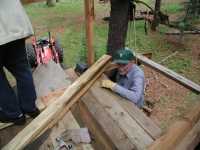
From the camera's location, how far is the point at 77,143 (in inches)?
102

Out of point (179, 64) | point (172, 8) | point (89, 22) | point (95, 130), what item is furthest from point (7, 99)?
point (172, 8)

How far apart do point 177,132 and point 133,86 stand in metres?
1.78

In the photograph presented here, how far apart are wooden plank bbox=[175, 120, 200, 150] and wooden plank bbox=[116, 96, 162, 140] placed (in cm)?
68

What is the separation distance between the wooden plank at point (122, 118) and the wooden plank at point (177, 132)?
0.75 m

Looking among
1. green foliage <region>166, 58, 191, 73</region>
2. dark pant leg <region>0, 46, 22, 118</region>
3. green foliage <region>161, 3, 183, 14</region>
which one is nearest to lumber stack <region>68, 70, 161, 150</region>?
dark pant leg <region>0, 46, 22, 118</region>

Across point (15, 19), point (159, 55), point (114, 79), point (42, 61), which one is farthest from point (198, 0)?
point (15, 19)

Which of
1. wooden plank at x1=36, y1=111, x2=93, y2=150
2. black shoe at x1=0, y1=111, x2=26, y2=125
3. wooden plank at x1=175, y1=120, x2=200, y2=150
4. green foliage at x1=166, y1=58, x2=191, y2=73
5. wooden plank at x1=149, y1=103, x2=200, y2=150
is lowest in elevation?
wooden plank at x1=36, y1=111, x2=93, y2=150

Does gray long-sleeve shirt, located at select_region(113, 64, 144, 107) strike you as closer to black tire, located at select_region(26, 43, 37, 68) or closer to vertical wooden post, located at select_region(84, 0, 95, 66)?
vertical wooden post, located at select_region(84, 0, 95, 66)

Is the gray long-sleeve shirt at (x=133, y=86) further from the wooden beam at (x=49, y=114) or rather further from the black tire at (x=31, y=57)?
the black tire at (x=31, y=57)

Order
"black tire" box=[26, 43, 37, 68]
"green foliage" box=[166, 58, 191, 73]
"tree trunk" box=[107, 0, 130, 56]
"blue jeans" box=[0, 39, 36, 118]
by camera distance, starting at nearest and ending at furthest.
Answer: "blue jeans" box=[0, 39, 36, 118] → "tree trunk" box=[107, 0, 130, 56] → "black tire" box=[26, 43, 37, 68] → "green foliage" box=[166, 58, 191, 73]

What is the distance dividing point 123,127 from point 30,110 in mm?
935

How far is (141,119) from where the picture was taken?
9.10ft

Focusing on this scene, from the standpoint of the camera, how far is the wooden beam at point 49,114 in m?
2.01

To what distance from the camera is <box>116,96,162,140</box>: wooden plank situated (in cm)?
258
